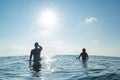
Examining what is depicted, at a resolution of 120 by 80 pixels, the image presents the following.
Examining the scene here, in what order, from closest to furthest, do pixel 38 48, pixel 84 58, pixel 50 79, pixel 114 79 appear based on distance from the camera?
pixel 114 79, pixel 50 79, pixel 38 48, pixel 84 58

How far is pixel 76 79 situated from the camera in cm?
1138

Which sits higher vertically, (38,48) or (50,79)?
(38,48)

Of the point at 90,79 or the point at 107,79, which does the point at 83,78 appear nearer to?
the point at 90,79

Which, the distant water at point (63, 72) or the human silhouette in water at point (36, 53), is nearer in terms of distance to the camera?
the distant water at point (63, 72)

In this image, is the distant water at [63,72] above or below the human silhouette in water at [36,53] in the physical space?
below

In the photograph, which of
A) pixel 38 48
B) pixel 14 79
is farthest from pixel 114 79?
pixel 38 48

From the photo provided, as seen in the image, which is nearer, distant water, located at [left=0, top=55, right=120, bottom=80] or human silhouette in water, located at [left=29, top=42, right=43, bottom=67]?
distant water, located at [left=0, top=55, right=120, bottom=80]

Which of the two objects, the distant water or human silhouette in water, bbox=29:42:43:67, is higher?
human silhouette in water, bbox=29:42:43:67

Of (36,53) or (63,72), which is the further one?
(36,53)

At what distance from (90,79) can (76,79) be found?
0.87 m

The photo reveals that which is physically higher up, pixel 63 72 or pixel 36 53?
pixel 36 53

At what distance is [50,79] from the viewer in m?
11.4

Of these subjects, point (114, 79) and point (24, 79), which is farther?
point (24, 79)

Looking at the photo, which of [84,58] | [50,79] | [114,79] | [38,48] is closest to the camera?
[114,79]
